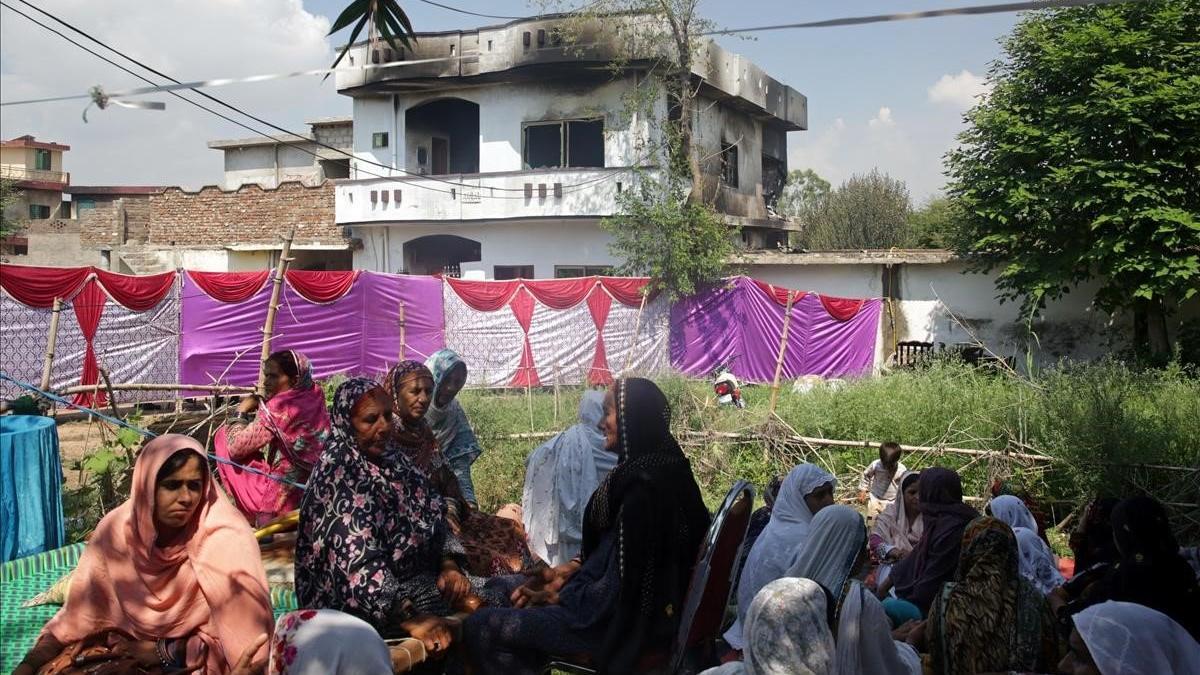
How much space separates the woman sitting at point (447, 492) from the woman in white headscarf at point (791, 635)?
5.70ft

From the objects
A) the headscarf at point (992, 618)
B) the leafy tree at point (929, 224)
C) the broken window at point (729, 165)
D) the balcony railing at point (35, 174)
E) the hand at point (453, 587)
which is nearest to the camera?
the headscarf at point (992, 618)

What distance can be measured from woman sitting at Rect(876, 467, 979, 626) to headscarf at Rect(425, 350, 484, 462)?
2.29 metres

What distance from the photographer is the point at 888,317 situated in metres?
17.9

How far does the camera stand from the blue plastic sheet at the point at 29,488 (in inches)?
189

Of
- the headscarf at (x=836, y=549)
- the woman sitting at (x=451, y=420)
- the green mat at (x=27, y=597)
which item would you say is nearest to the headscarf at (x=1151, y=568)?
the headscarf at (x=836, y=549)

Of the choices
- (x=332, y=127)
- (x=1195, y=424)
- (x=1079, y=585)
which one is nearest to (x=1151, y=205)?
(x=1195, y=424)

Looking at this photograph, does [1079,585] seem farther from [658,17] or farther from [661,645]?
[658,17]

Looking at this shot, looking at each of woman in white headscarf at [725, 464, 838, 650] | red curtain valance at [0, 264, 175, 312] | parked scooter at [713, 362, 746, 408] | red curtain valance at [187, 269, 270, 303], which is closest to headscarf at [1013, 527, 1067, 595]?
woman in white headscarf at [725, 464, 838, 650]

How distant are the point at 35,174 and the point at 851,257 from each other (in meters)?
35.4

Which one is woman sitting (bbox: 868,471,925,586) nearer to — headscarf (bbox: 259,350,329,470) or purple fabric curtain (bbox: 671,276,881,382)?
headscarf (bbox: 259,350,329,470)

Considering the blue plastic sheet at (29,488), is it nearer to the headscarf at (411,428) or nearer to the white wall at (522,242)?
the headscarf at (411,428)

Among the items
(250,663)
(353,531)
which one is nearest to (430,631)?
(353,531)

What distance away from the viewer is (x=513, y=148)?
21.0 meters

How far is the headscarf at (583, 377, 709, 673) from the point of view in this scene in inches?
137
